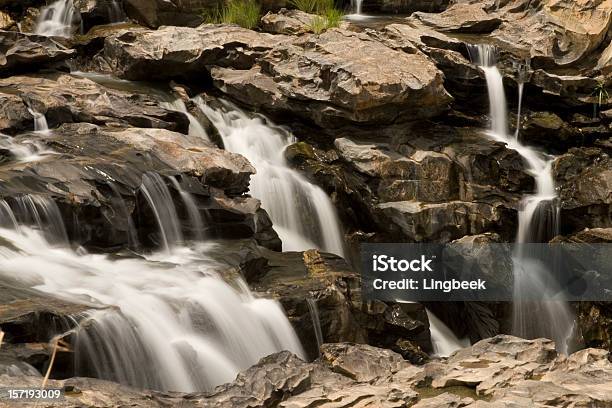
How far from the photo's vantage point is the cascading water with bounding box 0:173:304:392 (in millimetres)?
7613

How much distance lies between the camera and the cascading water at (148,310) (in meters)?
7.61

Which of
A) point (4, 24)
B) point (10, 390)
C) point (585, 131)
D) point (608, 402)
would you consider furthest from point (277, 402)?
point (4, 24)

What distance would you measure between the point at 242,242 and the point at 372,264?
196 centimetres

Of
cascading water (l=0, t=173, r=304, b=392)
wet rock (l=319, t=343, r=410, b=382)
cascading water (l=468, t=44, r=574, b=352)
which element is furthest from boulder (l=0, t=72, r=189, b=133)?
wet rock (l=319, t=343, r=410, b=382)

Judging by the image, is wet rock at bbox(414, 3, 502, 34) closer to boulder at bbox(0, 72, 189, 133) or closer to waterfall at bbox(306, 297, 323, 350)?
boulder at bbox(0, 72, 189, 133)

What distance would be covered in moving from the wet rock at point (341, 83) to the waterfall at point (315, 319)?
4287mm

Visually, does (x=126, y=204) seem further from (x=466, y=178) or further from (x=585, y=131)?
(x=585, y=131)

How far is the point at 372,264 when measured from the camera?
1173 cm

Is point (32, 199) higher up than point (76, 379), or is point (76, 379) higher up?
point (32, 199)

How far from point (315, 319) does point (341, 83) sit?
458 cm

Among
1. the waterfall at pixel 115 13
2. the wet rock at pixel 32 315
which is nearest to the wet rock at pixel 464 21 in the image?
the waterfall at pixel 115 13

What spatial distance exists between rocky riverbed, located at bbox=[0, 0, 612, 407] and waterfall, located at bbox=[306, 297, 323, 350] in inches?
0.8

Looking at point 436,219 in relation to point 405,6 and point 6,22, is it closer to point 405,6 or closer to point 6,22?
point 405,6

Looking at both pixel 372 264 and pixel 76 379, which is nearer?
pixel 76 379
